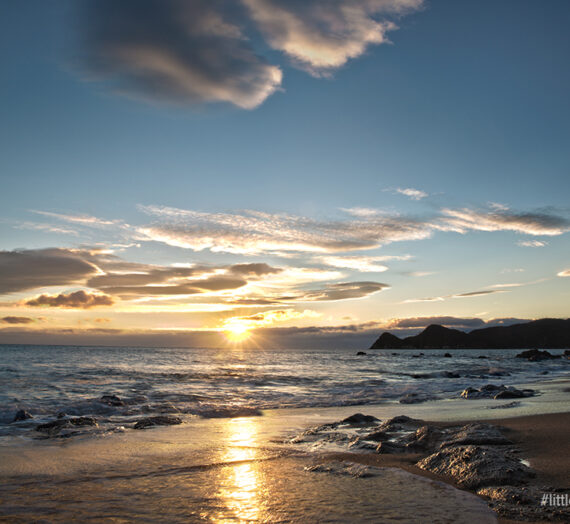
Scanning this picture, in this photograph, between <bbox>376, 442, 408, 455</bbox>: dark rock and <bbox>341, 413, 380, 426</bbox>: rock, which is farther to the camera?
<bbox>341, 413, 380, 426</bbox>: rock

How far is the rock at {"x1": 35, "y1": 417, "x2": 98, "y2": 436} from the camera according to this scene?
10.5m

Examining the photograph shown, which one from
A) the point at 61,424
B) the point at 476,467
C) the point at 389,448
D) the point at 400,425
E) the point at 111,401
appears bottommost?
the point at 111,401

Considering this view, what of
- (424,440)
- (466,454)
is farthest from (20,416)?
(466,454)

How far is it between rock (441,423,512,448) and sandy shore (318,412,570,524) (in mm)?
308

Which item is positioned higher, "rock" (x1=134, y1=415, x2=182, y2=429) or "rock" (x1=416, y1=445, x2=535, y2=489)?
"rock" (x1=416, y1=445, x2=535, y2=489)

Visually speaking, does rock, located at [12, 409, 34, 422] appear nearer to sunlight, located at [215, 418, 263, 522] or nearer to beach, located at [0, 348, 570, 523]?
beach, located at [0, 348, 570, 523]

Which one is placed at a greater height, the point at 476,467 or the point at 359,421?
the point at 476,467

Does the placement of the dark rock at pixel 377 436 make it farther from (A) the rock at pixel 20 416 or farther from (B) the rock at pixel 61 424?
(A) the rock at pixel 20 416

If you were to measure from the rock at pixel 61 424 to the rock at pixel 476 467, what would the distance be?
8.60m

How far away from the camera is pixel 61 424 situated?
435 inches

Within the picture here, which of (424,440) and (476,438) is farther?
(424,440)

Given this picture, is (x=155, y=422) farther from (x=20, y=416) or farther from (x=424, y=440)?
(x=424, y=440)

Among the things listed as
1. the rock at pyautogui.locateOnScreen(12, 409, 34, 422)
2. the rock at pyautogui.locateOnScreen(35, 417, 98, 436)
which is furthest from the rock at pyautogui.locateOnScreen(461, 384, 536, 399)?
the rock at pyautogui.locateOnScreen(12, 409, 34, 422)

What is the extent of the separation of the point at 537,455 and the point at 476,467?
1950mm
